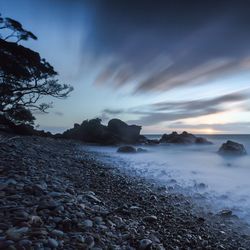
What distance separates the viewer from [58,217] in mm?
3459

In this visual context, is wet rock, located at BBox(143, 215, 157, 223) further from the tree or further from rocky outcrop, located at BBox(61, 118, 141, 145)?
rocky outcrop, located at BBox(61, 118, 141, 145)

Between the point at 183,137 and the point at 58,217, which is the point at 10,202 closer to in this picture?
the point at 58,217

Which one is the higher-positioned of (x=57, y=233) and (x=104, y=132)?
(x=104, y=132)

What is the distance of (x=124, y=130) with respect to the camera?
3919 cm

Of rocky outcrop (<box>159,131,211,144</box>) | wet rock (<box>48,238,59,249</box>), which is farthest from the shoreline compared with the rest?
rocky outcrop (<box>159,131,211,144</box>)

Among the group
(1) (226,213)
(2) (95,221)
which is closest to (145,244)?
→ (2) (95,221)

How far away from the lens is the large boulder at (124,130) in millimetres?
38403

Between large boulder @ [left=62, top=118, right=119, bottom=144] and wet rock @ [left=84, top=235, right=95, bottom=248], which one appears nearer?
wet rock @ [left=84, top=235, right=95, bottom=248]

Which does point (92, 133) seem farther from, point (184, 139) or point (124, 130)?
point (184, 139)

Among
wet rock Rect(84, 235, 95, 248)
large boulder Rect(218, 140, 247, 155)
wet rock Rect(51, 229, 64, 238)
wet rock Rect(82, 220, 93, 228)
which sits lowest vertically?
wet rock Rect(84, 235, 95, 248)

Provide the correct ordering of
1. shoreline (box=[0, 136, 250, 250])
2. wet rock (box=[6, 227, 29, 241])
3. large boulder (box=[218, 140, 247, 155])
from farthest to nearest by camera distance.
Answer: large boulder (box=[218, 140, 247, 155])
shoreline (box=[0, 136, 250, 250])
wet rock (box=[6, 227, 29, 241])

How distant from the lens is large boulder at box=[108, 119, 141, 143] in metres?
38.4

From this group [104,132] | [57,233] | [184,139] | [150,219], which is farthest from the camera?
[184,139]

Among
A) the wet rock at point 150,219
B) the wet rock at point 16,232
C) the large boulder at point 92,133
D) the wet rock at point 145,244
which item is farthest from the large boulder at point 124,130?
the wet rock at point 16,232
